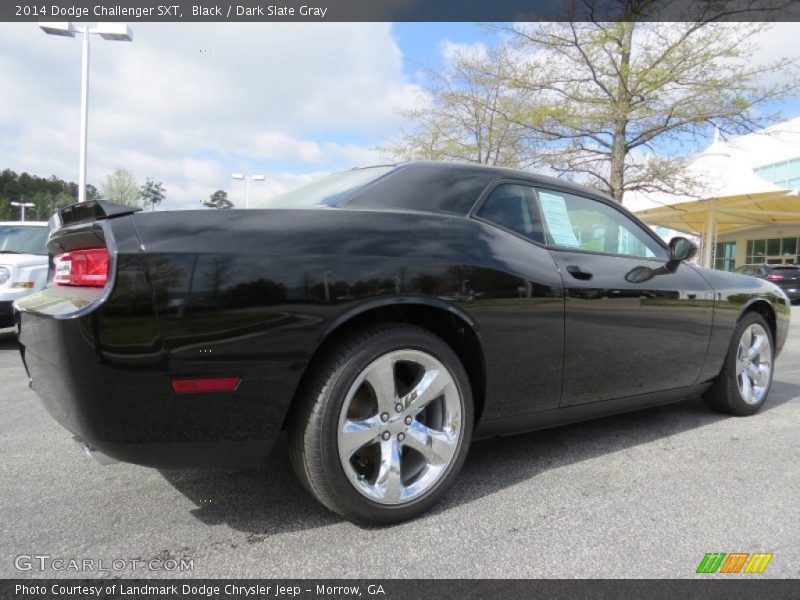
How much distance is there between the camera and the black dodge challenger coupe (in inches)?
73.3

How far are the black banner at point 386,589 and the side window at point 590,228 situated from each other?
1550mm

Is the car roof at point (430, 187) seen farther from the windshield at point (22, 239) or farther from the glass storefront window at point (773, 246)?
the glass storefront window at point (773, 246)

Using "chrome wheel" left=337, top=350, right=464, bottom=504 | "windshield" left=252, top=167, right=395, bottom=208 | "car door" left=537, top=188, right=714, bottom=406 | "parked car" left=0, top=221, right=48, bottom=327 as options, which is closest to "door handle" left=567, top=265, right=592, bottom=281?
"car door" left=537, top=188, right=714, bottom=406

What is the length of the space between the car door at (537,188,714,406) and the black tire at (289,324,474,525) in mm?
943

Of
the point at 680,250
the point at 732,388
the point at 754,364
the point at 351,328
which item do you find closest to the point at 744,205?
the point at 754,364

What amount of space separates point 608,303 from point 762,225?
3680 centimetres

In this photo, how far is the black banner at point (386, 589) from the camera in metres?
1.77

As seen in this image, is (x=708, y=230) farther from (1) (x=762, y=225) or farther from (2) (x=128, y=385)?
(2) (x=128, y=385)

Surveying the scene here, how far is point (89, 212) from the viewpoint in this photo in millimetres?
2162

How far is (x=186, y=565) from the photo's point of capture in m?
1.92

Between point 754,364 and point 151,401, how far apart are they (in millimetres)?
3946

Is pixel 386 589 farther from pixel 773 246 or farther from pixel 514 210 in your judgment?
pixel 773 246

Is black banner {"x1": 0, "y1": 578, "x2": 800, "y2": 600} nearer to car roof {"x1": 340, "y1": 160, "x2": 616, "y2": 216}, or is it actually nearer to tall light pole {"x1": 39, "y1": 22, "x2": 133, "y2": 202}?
car roof {"x1": 340, "y1": 160, "x2": 616, "y2": 216}

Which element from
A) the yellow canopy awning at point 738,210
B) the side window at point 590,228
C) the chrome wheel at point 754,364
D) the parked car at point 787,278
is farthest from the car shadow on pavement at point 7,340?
the parked car at point 787,278
